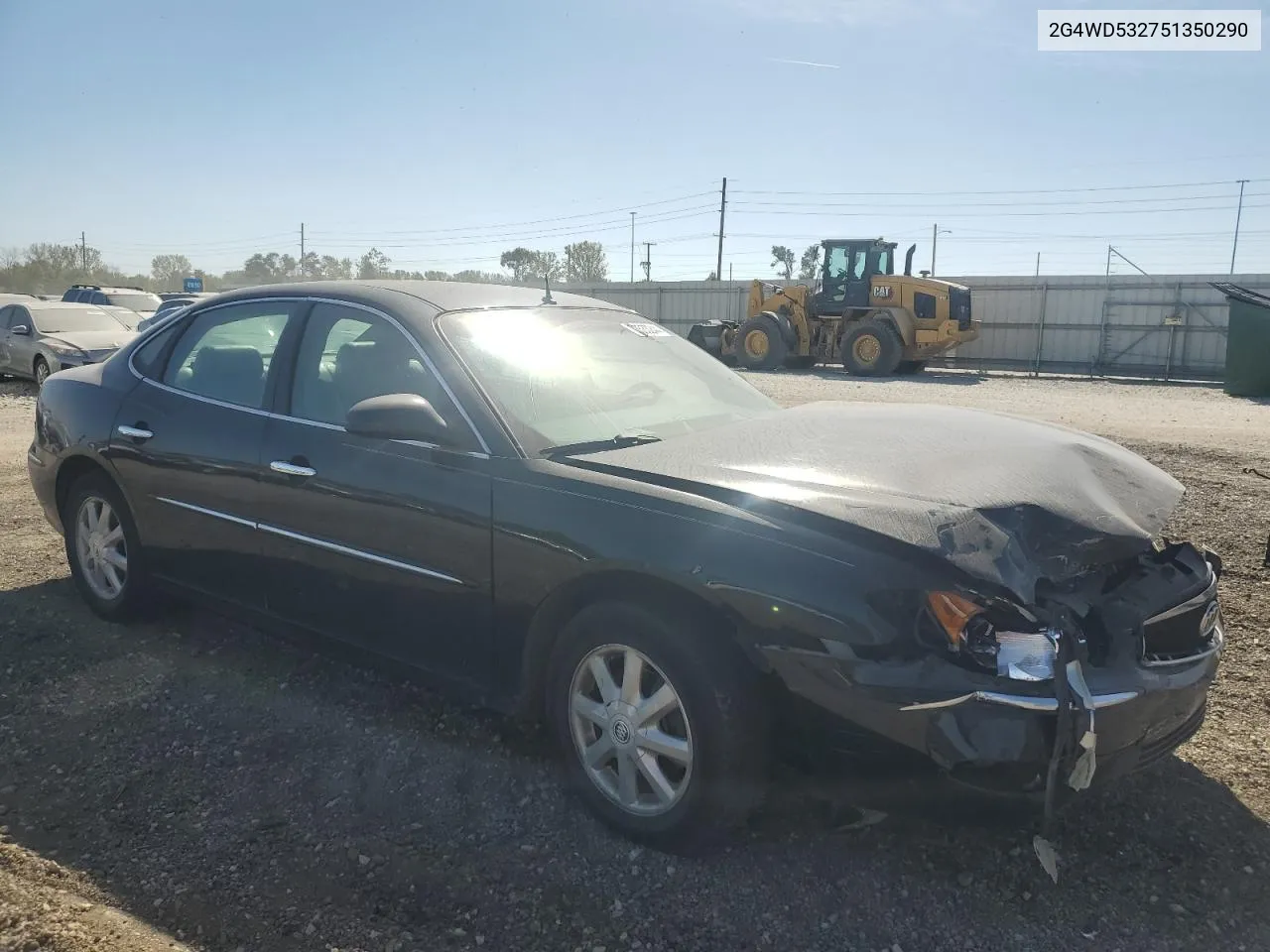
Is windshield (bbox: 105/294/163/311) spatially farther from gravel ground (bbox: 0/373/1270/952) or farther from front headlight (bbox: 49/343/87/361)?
gravel ground (bbox: 0/373/1270/952)

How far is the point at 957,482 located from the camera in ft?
9.21

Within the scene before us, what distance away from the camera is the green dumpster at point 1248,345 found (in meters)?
17.1

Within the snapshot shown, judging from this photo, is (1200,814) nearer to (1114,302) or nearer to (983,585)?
(983,585)

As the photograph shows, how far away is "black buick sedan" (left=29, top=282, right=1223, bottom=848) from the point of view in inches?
93.0

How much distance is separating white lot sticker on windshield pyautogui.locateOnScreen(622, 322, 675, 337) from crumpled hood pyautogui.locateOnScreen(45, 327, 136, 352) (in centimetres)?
1286

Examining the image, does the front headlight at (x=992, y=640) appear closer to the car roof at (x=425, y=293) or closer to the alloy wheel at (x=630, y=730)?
the alloy wheel at (x=630, y=730)

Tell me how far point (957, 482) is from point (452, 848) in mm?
1847

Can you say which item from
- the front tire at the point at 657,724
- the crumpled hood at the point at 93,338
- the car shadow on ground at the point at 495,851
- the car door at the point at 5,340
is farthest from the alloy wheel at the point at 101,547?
the car door at the point at 5,340

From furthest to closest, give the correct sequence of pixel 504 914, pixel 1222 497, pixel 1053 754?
pixel 1222 497, pixel 504 914, pixel 1053 754

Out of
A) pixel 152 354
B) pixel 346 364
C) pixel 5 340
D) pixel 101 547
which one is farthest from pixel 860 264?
pixel 346 364

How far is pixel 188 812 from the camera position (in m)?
2.97

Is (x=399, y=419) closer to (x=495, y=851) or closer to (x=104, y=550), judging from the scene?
(x=495, y=851)

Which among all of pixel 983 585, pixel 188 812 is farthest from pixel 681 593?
pixel 188 812

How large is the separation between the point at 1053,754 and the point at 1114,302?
86.7 feet
